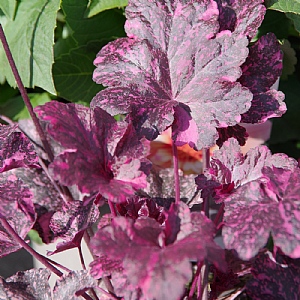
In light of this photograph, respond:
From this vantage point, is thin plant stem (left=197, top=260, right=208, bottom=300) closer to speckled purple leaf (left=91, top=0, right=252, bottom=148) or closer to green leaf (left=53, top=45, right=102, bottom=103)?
speckled purple leaf (left=91, top=0, right=252, bottom=148)

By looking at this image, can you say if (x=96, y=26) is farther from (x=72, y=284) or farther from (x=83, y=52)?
(x=72, y=284)

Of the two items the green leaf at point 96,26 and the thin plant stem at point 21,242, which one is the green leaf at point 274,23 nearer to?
the green leaf at point 96,26

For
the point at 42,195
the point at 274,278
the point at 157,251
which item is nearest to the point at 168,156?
the point at 42,195

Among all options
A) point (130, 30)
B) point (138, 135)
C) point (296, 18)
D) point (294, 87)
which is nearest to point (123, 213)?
point (138, 135)

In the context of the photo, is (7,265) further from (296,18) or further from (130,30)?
(296,18)

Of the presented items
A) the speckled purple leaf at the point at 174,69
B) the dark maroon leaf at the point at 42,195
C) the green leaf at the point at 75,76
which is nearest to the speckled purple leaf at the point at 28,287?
the dark maroon leaf at the point at 42,195
